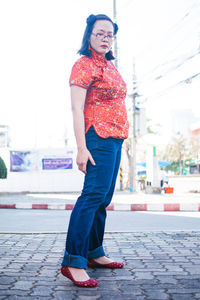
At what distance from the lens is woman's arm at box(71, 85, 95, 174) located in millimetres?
2543

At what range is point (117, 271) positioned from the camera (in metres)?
2.78

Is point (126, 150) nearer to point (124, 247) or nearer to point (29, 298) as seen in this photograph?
point (124, 247)

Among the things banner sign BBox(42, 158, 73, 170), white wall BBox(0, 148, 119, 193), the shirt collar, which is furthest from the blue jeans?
white wall BBox(0, 148, 119, 193)

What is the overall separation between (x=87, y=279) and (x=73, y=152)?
18.2 meters

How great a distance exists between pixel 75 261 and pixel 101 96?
1.12 m

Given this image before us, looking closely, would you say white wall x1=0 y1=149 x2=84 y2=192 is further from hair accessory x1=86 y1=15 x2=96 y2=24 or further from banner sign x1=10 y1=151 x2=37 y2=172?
hair accessory x1=86 y1=15 x2=96 y2=24

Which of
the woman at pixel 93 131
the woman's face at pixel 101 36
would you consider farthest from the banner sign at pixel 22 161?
the woman's face at pixel 101 36

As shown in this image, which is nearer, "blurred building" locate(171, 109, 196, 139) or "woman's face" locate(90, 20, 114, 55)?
"woman's face" locate(90, 20, 114, 55)

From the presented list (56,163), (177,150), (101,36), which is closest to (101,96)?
(101,36)

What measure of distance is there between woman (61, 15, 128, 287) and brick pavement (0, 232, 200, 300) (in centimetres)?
15

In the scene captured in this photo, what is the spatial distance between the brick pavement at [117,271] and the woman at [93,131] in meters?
0.15

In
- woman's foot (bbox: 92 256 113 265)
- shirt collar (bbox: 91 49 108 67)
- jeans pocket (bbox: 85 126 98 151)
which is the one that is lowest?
woman's foot (bbox: 92 256 113 265)

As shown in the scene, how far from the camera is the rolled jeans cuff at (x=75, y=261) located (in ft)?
8.04

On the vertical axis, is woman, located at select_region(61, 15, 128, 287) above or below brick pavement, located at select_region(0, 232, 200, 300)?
above
